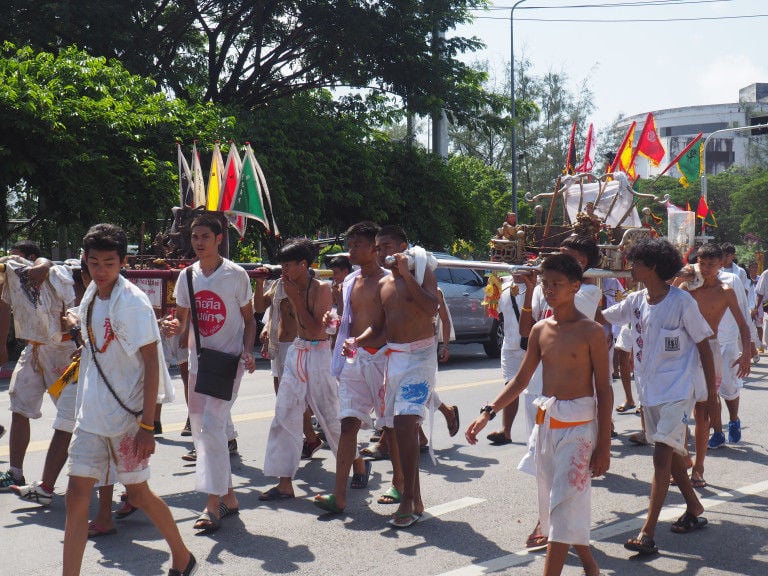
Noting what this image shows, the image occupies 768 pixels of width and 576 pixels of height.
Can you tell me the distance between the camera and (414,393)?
19.7ft

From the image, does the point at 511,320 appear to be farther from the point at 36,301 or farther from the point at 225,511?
the point at 36,301

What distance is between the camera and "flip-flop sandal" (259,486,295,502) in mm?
6449

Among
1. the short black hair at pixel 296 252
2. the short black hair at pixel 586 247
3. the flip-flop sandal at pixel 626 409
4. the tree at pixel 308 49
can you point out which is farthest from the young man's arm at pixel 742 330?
the tree at pixel 308 49

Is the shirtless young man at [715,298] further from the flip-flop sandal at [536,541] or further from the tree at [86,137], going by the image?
the tree at [86,137]

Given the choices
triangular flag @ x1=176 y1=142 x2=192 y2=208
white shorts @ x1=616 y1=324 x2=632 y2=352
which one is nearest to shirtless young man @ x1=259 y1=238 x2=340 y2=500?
triangular flag @ x1=176 y1=142 x2=192 y2=208

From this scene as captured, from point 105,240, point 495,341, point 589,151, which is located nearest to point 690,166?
point 495,341

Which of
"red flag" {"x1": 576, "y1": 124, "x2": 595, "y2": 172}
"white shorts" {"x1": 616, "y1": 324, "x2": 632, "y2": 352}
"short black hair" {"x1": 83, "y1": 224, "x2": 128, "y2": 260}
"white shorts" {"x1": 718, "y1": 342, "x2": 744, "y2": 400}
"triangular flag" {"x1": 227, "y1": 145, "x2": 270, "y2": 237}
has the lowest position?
"white shorts" {"x1": 718, "y1": 342, "x2": 744, "y2": 400}

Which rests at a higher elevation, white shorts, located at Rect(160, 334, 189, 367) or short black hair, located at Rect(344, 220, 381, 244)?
short black hair, located at Rect(344, 220, 381, 244)

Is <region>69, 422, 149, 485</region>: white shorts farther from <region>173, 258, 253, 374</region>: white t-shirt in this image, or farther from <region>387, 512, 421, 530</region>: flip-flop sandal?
<region>387, 512, 421, 530</region>: flip-flop sandal

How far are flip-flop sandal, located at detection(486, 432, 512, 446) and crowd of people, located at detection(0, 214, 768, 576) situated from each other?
113 centimetres

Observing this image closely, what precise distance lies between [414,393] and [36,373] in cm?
287

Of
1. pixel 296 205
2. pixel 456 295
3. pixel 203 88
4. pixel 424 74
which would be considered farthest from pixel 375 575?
pixel 203 88

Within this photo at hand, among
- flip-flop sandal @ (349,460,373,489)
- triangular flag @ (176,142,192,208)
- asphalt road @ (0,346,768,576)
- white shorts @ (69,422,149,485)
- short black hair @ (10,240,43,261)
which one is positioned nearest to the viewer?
white shorts @ (69,422,149,485)

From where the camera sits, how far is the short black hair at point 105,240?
4652 mm
